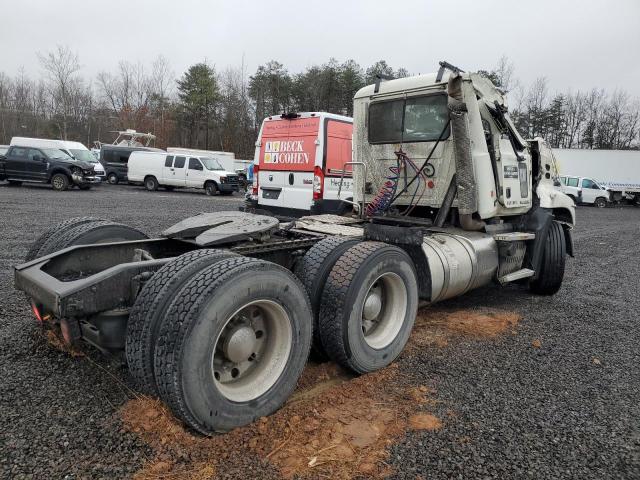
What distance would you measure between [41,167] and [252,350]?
2157cm

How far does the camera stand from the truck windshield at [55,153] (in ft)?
67.2

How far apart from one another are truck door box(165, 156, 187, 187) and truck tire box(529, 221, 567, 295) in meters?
20.8

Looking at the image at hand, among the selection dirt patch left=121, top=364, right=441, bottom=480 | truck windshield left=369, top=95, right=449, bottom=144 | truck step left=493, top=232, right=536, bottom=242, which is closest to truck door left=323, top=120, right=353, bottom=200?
truck windshield left=369, top=95, right=449, bottom=144

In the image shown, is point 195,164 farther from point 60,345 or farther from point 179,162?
point 60,345

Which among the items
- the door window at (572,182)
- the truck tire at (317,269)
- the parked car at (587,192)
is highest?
the door window at (572,182)

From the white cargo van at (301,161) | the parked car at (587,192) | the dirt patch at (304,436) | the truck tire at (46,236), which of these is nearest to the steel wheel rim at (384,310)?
the dirt patch at (304,436)

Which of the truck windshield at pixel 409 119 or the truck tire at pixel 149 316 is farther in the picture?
the truck windshield at pixel 409 119

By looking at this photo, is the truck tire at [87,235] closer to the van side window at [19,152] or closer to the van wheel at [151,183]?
the van side window at [19,152]

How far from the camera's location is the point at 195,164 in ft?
78.5

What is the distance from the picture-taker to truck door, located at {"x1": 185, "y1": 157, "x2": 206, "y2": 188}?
78.2 ft

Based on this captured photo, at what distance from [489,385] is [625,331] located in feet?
7.85

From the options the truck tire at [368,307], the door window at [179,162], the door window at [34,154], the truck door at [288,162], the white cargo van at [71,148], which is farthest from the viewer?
the door window at [179,162]

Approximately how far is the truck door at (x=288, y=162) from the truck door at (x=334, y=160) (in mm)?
215

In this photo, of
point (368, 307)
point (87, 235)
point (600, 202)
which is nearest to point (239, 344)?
point (368, 307)
